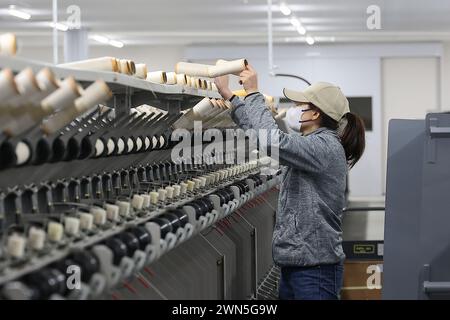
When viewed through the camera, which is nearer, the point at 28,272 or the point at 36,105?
the point at 28,272

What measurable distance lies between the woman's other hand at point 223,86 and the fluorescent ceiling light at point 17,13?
34.3ft

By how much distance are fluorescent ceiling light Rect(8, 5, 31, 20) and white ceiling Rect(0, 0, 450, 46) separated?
131 mm

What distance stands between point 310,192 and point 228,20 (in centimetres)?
1250

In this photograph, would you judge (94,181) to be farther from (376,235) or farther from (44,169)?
Answer: (376,235)

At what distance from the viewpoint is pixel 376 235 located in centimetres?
795

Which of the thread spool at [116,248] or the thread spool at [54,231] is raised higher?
the thread spool at [54,231]

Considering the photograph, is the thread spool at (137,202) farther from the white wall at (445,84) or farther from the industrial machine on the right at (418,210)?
the white wall at (445,84)

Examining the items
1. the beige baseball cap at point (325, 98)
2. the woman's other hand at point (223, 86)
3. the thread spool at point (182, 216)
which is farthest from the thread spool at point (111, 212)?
the beige baseball cap at point (325, 98)

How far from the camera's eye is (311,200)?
3836mm

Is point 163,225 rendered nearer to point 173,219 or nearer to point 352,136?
point 173,219

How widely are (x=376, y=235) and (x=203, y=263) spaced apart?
3.87 meters

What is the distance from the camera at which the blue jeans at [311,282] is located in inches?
151

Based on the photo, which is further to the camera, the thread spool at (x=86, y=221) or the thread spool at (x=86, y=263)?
the thread spool at (x=86, y=221)

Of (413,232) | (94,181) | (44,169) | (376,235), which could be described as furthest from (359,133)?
(376,235)
